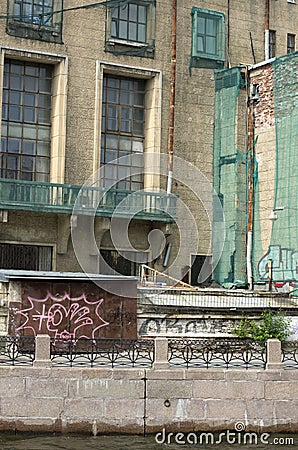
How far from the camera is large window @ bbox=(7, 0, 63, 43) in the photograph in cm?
2969

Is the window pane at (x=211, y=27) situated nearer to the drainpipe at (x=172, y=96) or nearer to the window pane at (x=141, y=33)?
the drainpipe at (x=172, y=96)

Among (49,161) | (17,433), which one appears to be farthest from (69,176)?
(17,433)

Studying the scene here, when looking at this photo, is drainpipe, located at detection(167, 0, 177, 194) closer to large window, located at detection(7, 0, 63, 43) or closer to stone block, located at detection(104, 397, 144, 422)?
large window, located at detection(7, 0, 63, 43)

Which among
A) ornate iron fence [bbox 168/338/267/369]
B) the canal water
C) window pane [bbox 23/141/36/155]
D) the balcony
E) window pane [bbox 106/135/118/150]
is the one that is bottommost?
the canal water

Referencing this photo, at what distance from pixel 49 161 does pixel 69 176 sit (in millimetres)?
1044

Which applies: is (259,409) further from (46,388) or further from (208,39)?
(208,39)

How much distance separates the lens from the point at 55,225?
30.2 meters

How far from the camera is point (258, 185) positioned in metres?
31.8

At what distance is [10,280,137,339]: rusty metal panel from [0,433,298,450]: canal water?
4.75 meters

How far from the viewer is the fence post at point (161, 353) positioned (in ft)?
64.4

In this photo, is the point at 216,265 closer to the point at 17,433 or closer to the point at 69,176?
the point at 69,176

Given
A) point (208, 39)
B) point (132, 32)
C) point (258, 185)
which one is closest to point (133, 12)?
point (132, 32)

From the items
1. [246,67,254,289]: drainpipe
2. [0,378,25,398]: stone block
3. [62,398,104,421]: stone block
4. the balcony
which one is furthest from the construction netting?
[0,378,25,398]: stone block

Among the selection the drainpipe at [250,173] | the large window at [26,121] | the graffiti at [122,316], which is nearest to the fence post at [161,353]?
the graffiti at [122,316]
